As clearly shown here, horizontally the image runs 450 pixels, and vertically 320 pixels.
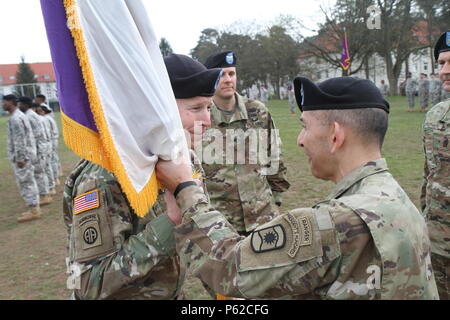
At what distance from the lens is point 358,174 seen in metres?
1.72

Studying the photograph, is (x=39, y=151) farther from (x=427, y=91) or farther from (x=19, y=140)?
(x=427, y=91)

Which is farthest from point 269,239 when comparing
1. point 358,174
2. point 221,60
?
point 221,60

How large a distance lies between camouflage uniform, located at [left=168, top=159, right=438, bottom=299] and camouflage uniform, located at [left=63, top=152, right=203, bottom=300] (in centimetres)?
30

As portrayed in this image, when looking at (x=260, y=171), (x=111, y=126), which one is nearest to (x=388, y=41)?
(x=260, y=171)

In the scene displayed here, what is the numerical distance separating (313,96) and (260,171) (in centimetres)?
207

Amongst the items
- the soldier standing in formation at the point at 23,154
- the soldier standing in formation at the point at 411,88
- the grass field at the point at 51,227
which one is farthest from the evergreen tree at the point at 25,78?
the soldier standing in formation at the point at 23,154

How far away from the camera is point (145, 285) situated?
2.01 m

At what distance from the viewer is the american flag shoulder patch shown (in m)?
1.81

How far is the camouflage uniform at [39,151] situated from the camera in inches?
342

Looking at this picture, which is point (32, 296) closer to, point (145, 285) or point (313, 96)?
point (145, 285)

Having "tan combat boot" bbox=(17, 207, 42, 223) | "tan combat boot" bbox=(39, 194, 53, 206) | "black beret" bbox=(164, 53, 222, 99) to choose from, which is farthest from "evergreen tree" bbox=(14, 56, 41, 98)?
"black beret" bbox=(164, 53, 222, 99)

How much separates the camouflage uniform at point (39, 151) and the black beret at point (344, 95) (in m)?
8.17

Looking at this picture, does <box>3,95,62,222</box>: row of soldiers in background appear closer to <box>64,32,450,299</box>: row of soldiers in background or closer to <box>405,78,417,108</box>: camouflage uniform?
<box>64,32,450,299</box>: row of soldiers in background

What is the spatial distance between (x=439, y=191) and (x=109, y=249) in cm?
268
